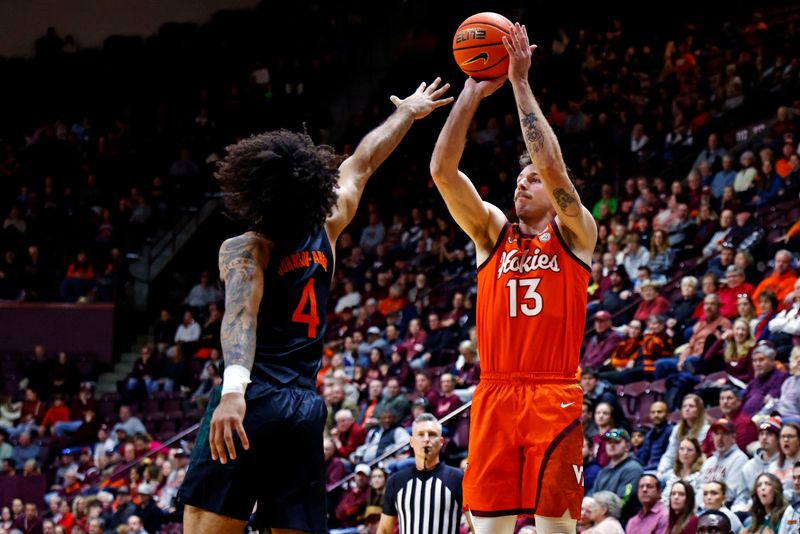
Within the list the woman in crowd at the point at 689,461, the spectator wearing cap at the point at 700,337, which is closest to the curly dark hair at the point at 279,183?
the woman in crowd at the point at 689,461

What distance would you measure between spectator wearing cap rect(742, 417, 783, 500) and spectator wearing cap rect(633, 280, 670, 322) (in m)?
3.67

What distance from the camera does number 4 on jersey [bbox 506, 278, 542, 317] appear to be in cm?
512

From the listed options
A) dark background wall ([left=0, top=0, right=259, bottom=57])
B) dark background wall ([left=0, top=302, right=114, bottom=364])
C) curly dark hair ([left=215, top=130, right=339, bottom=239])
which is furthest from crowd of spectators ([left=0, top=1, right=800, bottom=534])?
curly dark hair ([left=215, top=130, right=339, bottom=239])

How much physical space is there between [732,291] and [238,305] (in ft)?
26.7

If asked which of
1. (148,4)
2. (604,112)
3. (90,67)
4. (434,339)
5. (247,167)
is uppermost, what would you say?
(148,4)

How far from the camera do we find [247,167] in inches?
169

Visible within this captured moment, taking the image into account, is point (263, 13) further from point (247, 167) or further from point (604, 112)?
point (247, 167)

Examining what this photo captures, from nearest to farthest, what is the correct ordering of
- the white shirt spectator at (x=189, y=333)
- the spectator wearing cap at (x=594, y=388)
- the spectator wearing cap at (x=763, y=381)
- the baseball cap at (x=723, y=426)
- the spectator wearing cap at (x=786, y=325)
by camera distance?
the baseball cap at (x=723, y=426)
the spectator wearing cap at (x=763, y=381)
the spectator wearing cap at (x=786, y=325)
the spectator wearing cap at (x=594, y=388)
the white shirt spectator at (x=189, y=333)

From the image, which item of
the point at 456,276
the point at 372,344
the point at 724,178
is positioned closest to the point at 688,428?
the point at 724,178

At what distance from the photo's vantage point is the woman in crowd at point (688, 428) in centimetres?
923

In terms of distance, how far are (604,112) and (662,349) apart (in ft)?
24.4

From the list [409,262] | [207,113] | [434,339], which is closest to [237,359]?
[434,339]

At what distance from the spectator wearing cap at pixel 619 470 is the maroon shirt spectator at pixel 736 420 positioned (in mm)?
587

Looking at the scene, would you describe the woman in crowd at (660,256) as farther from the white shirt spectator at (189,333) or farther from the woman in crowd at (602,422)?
the white shirt spectator at (189,333)
